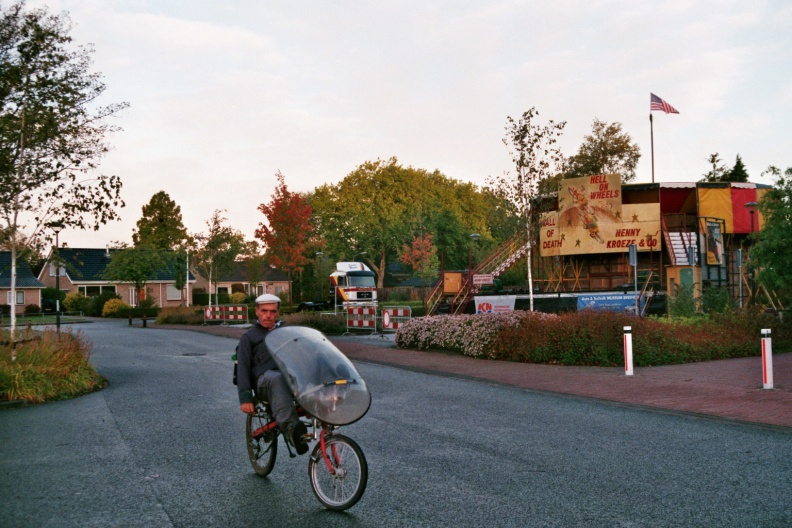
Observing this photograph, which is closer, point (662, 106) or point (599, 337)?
point (599, 337)

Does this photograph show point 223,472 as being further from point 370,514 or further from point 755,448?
point 755,448

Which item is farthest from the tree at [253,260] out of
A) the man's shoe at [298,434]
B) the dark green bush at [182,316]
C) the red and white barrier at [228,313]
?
the man's shoe at [298,434]

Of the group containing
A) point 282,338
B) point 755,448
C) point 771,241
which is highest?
point 771,241

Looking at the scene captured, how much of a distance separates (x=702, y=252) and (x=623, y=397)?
1016 inches

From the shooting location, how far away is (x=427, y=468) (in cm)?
679

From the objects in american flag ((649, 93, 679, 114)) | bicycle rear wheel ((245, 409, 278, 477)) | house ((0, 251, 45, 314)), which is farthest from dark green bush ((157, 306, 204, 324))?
bicycle rear wheel ((245, 409, 278, 477))

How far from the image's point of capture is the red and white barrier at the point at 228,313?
3612cm

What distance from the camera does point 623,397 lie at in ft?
37.2

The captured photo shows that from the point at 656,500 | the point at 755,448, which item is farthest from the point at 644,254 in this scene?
the point at 656,500

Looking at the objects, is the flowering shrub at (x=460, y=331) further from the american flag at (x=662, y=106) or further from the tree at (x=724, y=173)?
the tree at (x=724, y=173)

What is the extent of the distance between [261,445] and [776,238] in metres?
20.7

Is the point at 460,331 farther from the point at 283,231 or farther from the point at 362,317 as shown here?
the point at 283,231

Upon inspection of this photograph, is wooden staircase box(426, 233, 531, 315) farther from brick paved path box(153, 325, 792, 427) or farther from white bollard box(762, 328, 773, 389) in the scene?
white bollard box(762, 328, 773, 389)

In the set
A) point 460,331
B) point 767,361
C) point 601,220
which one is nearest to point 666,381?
point 767,361
